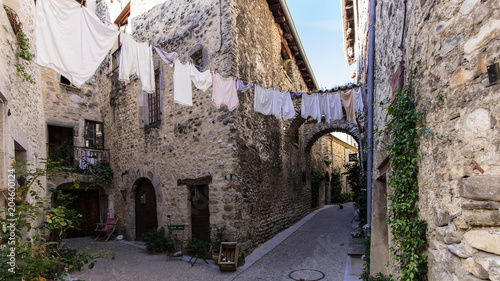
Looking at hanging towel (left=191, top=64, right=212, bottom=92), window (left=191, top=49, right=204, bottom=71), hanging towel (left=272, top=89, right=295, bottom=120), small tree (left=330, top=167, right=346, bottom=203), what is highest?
window (left=191, top=49, right=204, bottom=71)

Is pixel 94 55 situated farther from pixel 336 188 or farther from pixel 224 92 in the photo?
pixel 336 188

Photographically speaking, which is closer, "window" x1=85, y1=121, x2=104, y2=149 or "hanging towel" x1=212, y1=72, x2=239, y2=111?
"hanging towel" x1=212, y1=72, x2=239, y2=111

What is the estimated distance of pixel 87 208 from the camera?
10.6 m

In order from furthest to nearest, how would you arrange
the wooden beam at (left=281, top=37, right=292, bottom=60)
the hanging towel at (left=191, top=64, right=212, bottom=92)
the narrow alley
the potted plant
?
the wooden beam at (left=281, top=37, right=292, bottom=60)
the potted plant
the hanging towel at (left=191, top=64, right=212, bottom=92)
the narrow alley

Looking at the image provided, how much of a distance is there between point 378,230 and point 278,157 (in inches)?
210

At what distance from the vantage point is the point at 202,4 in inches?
294

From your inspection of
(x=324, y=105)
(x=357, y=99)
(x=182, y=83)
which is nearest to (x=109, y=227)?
(x=182, y=83)

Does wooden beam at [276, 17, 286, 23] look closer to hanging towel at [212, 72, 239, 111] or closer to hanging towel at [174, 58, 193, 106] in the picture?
hanging towel at [212, 72, 239, 111]

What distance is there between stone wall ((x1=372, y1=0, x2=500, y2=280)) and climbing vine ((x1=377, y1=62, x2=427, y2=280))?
0.30ft

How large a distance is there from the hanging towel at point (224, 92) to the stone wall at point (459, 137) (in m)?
4.14

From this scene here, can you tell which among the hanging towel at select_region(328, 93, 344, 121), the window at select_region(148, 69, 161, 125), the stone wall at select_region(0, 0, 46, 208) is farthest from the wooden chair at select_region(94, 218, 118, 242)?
the hanging towel at select_region(328, 93, 344, 121)

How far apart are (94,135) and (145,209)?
12.9 feet

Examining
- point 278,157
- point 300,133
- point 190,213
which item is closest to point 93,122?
point 190,213

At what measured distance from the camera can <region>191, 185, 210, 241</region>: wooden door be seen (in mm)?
6977
